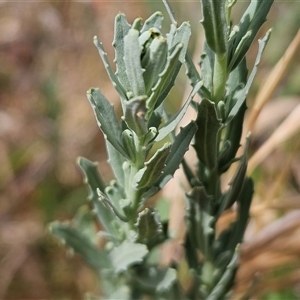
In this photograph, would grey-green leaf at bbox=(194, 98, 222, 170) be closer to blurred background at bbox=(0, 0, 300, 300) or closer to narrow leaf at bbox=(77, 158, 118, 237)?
narrow leaf at bbox=(77, 158, 118, 237)

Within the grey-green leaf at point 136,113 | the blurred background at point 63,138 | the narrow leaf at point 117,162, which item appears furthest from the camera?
the blurred background at point 63,138

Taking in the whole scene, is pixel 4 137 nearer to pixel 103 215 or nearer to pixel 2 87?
pixel 2 87

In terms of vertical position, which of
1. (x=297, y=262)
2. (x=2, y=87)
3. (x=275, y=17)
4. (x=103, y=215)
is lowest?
(x=297, y=262)

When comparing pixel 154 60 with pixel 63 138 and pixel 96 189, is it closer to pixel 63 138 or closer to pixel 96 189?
pixel 96 189

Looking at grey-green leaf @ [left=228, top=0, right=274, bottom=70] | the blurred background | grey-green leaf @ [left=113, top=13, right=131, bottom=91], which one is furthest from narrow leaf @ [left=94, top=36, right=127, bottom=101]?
the blurred background

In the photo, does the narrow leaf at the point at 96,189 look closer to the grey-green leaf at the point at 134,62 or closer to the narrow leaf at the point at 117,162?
the narrow leaf at the point at 117,162

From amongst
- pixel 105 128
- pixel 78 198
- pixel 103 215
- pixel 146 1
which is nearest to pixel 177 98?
pixel 146 1

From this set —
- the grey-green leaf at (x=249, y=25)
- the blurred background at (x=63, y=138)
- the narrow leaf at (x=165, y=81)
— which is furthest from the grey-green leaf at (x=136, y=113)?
the blurred background at (x=63, y=138)
